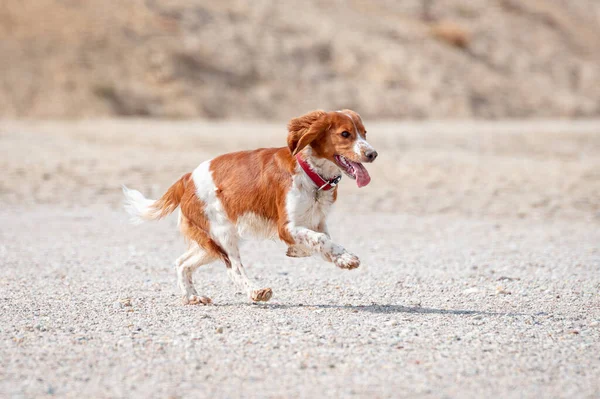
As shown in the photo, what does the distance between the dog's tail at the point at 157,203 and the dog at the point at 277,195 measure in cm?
17

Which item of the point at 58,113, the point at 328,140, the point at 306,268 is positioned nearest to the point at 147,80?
the point at 58,113

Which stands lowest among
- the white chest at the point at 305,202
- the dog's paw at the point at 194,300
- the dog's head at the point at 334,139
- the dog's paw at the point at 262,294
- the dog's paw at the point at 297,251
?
the dog's paw at the point at 194,300

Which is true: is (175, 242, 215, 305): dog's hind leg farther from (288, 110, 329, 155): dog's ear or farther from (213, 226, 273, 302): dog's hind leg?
(288, 110, 329, 155): dog's ear

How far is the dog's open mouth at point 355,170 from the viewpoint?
5.84 metres

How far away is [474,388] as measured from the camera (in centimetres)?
429

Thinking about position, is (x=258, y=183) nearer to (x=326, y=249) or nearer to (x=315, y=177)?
(x=315, y=177)

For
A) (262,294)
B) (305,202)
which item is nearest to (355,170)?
(305,202)

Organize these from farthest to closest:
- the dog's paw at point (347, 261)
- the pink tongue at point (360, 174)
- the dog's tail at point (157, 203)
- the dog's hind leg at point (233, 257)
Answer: the dog's tail at point (157, 203)
the dog's hind leg at point (233, 257)
the pink tongue at point (360, 174)
the dog's paw at point (347, 261)

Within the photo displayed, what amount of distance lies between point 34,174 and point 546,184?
8758 mm

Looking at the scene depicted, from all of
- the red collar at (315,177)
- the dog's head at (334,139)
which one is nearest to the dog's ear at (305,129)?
the dog's head at (334,139)

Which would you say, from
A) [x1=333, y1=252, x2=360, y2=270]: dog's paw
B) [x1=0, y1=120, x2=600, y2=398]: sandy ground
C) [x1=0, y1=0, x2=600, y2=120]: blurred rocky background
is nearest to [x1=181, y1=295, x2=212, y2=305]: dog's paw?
[x1=0, y1=120, x2=600, y2=398]: sandy ground

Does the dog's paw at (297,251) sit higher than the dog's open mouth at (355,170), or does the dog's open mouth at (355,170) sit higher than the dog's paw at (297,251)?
the dog's open mouth at (355,170)

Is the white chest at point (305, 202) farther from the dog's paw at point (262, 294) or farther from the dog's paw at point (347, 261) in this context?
the dog's paw at point (262, 294)

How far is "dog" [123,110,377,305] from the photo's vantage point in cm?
585
